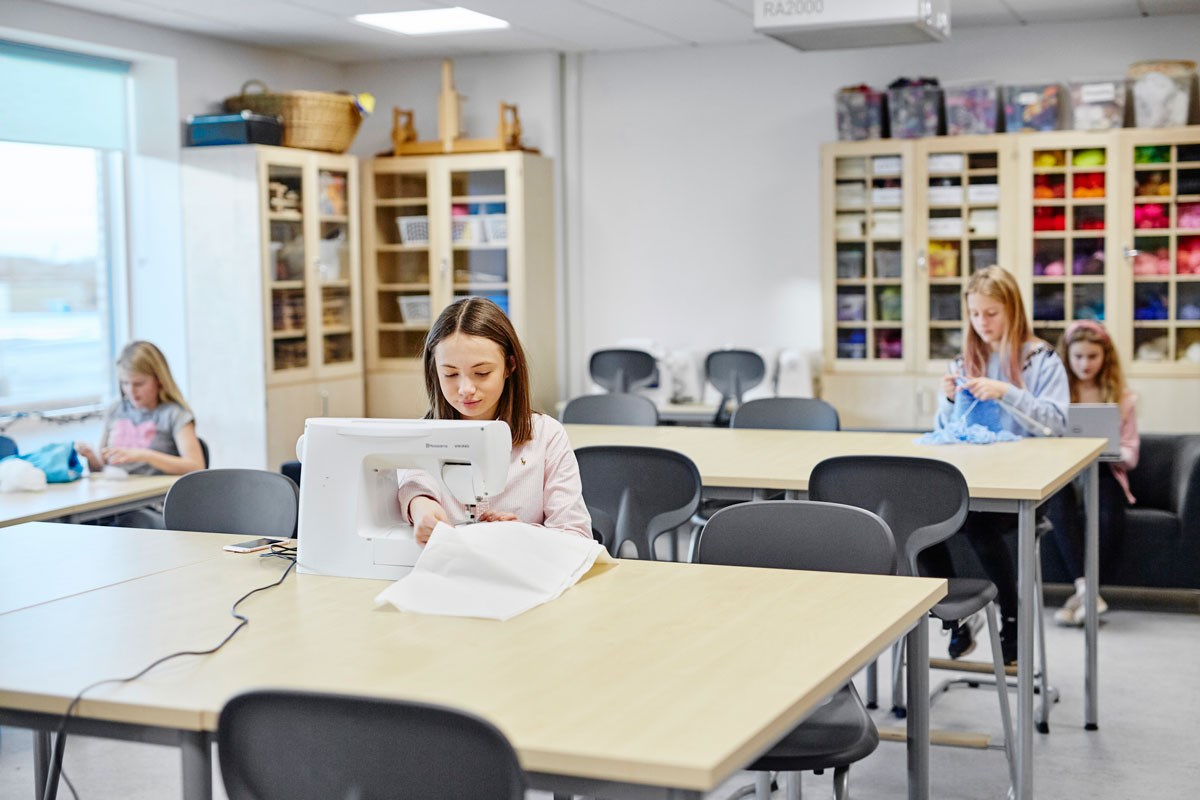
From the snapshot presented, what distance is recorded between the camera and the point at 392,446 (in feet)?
7.82

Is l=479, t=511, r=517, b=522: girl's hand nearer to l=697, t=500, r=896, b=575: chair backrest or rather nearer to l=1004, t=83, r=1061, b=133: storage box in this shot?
l=697, t=500, r=896, b=575: chair backrest

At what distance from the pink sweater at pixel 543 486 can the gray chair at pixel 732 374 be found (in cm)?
405

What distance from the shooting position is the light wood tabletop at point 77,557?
8.07ft

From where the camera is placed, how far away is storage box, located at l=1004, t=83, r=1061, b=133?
644 cm

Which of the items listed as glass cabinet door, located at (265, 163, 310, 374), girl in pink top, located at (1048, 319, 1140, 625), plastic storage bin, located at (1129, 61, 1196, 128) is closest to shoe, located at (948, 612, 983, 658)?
girl in pink top, located at (1048, 319, 1140, 625)

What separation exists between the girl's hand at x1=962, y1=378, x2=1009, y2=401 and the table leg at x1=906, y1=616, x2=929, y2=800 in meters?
1.92

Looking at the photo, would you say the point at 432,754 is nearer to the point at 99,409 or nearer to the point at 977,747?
the point at 977,747

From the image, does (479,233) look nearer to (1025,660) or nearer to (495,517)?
(1025,660)

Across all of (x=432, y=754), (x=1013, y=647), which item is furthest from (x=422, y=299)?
(x=432, y=754)

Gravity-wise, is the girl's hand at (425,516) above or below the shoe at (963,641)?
above

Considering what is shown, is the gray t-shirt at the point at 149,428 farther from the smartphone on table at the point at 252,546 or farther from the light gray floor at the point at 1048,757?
the smartphone on table at the point at 252,546

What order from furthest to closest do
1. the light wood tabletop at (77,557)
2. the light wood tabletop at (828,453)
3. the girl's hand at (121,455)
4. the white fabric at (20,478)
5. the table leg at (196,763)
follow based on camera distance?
the girl's hand at (121,455) → the white fabric at (20,478) → the light wood tabletop at (828,453) → the light wood tabletop at (77,557) → the table leg at (196,763)

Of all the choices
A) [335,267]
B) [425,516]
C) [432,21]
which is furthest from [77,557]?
[335,267]

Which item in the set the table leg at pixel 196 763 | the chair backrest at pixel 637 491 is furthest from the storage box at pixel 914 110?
the table leg at pixel 196 763
